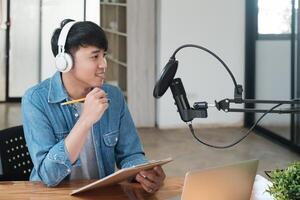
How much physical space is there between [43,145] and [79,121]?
15cm

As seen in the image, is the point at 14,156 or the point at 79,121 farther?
the point at 14,156

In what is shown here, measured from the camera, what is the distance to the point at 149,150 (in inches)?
200

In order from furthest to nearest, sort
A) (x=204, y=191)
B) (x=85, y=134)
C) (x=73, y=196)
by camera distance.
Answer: (x=85, y=134)
(x=73, y=196)
(x=204, y=191)

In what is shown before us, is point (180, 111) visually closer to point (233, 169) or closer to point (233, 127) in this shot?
point (233, 169)

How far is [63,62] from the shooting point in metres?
1.68

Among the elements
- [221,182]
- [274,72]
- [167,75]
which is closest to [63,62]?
[167,75]

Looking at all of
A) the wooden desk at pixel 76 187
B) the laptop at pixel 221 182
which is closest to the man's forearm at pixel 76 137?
the wooden desk at pixel 76 187

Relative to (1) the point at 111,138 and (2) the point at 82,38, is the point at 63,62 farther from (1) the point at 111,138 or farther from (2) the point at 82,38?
(1) the point at 111,138

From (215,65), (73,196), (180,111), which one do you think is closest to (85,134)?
(73,196)

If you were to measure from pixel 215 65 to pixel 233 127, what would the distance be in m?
0.78

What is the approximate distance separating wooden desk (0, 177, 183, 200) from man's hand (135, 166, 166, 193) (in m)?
0.02

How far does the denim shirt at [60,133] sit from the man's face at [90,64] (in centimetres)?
11

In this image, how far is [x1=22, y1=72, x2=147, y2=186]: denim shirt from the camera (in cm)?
161

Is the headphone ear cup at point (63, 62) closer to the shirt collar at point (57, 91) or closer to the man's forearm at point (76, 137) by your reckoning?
the shirt collar at point (57, 91)
